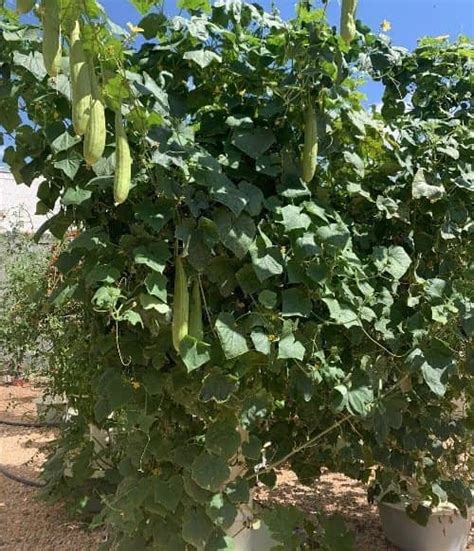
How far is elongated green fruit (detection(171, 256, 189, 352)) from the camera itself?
1.49m

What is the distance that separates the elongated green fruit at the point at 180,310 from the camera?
149 cm

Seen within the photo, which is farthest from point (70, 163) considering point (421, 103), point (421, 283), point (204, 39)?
point (421, 103)

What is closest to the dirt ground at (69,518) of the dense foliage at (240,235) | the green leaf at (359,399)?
the dense foliage at (240,235)

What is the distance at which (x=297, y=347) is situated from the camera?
154 centimetres

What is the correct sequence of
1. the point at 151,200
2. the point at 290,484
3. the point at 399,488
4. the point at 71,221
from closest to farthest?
1. the point at 151,200
2. the point at 71,221
3. the point at 399,488
4. the point at 290,484

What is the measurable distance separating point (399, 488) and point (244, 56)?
1.81 metres

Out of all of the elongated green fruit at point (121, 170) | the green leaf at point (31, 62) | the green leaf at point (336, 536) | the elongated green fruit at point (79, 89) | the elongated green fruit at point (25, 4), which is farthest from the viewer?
the green leaf at point (336, 536)

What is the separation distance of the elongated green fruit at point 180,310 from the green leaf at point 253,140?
0.35 meters

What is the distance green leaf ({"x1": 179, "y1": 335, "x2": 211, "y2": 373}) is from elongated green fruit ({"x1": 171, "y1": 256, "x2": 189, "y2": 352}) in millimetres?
15

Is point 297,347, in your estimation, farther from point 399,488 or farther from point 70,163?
point 399,488

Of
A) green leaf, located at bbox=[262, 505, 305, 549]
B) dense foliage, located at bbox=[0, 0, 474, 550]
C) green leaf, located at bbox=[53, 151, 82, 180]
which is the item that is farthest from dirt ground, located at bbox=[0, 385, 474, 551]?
green leaf, located at bbox=[53, 151, 82, 180]

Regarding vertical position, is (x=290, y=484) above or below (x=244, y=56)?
below

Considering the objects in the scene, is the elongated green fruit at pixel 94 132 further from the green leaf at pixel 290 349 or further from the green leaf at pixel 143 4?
the green leaf at pixel 290 349

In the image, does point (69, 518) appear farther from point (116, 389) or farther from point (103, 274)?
point (103, 274)
